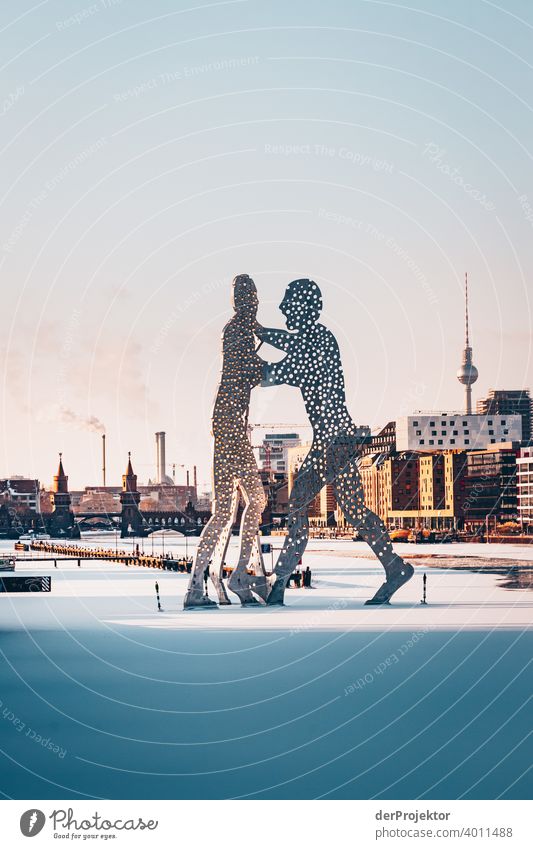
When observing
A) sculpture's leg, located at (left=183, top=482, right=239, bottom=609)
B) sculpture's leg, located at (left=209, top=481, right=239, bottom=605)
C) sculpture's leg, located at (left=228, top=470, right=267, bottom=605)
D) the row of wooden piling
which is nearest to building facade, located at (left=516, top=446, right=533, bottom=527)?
the row of wooden piling

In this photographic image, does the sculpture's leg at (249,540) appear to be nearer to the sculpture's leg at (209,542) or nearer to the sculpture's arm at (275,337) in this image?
the sculpture's leg at (209,542)

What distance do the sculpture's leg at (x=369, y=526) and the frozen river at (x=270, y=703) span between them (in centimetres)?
173

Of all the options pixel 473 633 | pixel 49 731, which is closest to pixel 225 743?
pixel 49 731

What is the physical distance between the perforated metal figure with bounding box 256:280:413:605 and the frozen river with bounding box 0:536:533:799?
3180 mm

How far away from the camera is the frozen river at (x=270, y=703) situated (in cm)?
1809

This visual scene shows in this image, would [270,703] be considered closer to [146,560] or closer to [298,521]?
[298,521]

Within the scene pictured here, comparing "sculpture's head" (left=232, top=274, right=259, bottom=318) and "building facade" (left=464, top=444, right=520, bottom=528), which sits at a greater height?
"sculpture's head" (left=232, top=274, right=259, bottom=318)

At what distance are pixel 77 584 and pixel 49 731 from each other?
39.8m

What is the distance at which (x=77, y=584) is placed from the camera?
6059cm

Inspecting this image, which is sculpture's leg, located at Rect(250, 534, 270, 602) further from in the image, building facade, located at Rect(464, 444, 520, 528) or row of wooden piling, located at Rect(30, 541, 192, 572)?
building facade, located at Rect(464, 444, 520, 528)

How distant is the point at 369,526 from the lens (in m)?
42.4

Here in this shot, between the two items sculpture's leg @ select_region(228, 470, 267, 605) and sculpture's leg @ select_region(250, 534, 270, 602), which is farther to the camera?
sculpture's leg @ select_region(228, 470, 267, 605)

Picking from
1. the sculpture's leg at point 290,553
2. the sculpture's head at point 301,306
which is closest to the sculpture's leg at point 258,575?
the sculpture's leg at point 290,553

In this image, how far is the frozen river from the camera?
18094mm
